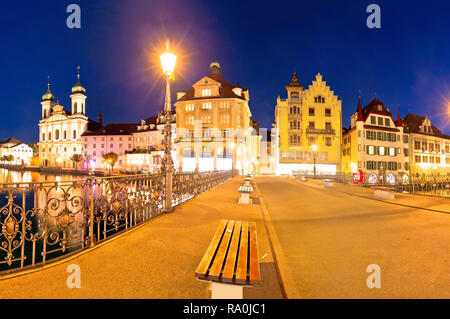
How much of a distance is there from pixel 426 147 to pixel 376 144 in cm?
1556

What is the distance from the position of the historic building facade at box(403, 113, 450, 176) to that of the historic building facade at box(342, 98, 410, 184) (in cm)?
279

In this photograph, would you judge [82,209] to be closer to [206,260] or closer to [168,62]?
[206,260]

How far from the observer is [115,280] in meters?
3.54

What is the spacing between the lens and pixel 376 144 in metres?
40.8

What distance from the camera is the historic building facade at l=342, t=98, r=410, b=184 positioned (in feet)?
130

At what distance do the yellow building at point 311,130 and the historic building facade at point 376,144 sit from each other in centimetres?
296

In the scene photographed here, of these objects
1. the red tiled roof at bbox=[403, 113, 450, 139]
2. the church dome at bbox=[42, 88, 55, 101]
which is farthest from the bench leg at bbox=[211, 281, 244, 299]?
the church dome at bbox=[42, 88, 55, 101]

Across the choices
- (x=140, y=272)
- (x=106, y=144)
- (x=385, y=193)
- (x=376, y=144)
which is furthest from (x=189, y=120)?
(x=106, y=144)

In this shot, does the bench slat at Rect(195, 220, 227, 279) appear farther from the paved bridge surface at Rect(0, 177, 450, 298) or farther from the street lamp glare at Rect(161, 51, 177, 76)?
the street lamp glare at Rect(161, 51, 177, 76)

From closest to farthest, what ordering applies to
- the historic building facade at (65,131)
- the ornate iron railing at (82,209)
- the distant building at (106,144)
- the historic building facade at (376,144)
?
1. the ornate iron railing at (82,209)
2. the historic building facade at (376,144)
3. the distant building at (106,144)
4. the historic building facade at (65,131)

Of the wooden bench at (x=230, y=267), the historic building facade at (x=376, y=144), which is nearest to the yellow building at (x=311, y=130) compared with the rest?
the historic building facade at (x=376, y=144)

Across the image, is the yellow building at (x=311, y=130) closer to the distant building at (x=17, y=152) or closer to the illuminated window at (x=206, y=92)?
the illuminated window at (x=206, y=92)

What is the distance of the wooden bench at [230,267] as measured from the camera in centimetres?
255
